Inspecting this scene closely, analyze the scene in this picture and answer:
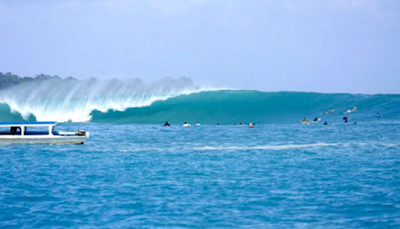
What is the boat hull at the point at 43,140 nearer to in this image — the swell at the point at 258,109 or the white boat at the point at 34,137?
the white boat at the point at 34,137

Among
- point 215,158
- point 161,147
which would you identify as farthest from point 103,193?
point 161,147

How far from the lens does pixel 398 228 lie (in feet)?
44.3

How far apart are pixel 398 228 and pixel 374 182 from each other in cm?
699

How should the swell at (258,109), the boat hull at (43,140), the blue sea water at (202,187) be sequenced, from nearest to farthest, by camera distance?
the blue sea water at (202,187) → the boat hull at (43,140) → the swell at (258,109)

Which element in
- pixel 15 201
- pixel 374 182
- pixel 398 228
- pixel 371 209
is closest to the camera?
pixel 398 228

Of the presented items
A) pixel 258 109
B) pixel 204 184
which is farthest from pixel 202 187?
pixel 258 109

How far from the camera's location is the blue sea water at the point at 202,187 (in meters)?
14.7

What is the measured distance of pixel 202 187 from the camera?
19703 mm

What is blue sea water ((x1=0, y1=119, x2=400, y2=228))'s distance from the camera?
14.7 m

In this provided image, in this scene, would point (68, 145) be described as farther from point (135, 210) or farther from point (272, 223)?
point (272, 223)

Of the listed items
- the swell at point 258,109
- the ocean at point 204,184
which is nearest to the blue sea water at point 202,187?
the ocean at point 204,184

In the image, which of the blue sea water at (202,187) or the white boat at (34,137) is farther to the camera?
the white boat at (34,137)

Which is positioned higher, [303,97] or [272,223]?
[303,97]

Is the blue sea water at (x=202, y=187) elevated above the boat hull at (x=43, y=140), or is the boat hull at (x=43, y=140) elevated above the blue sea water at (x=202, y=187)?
the boat hull at (x=43, y=140)
